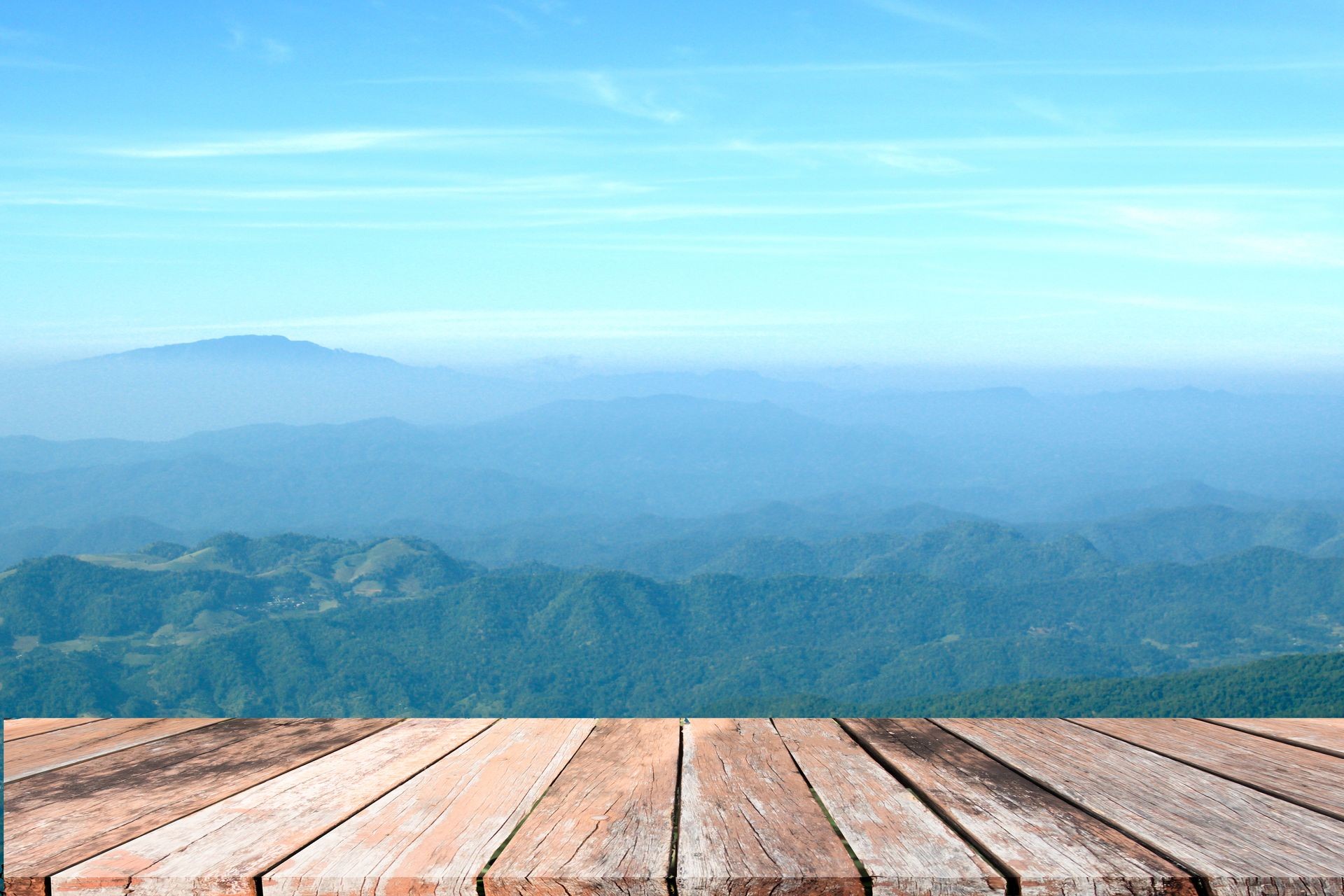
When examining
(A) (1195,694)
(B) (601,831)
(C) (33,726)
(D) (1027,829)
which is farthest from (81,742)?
(A) (1195,694)

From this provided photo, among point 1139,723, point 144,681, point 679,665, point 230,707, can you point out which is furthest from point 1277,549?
point 1139,723

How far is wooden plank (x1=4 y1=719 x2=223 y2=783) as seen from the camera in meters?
3.13

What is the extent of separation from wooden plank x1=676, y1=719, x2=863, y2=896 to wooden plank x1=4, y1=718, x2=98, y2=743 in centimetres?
260

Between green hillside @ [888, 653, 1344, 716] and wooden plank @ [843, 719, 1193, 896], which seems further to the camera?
green hillside @ [888, 653, 1344, 716]

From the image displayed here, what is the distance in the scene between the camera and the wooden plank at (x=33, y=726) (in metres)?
3.61

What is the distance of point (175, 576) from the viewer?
7037 inches

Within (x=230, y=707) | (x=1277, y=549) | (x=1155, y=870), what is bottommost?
(x=230, y=707)

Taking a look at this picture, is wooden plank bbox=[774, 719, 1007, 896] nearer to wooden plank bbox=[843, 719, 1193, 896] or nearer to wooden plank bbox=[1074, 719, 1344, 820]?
wooden plank bbox=[843, 719, 1193, 896]

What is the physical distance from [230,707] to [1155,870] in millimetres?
145200

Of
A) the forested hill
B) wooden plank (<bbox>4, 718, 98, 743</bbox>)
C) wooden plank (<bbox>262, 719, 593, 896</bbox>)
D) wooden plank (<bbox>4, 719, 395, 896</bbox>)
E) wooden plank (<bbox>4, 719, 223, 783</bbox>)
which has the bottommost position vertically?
the forested hill

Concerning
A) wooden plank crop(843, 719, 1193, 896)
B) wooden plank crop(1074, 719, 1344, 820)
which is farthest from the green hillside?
wooden plank crop(843, 719, 1193, 896)

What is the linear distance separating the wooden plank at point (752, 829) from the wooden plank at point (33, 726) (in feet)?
8.53

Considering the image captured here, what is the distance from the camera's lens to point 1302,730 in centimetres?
373

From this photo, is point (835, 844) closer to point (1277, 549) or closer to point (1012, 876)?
point (1012, 876)
